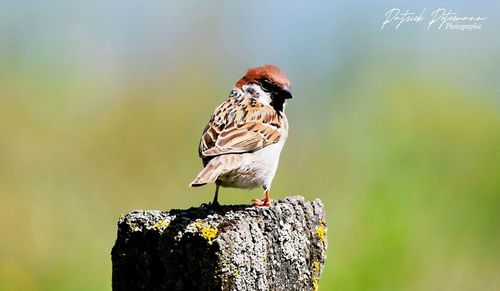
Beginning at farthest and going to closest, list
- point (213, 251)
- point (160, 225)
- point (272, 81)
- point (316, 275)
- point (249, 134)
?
point (272, 81)
point (249, 134)
point (316, 275)
point (160, 225)
point (213, 251)

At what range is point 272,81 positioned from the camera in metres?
5.53

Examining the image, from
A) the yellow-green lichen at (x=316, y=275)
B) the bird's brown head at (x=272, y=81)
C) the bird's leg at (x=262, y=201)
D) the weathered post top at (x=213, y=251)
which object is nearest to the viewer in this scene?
the weathered post top at (x=213, y=251)

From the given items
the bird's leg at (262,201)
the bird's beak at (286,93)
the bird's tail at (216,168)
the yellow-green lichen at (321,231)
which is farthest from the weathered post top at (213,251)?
the bird's beak at (286,93)

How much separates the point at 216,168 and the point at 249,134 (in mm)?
649

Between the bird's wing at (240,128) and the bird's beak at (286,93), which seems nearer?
the bird's wing at (240,128)

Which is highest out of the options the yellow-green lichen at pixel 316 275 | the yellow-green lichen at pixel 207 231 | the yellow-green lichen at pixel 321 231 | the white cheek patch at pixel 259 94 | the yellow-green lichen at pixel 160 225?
the white cheek patch at pixel 259 94

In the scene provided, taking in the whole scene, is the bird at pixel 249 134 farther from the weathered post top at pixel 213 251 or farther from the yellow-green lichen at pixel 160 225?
the yellow-green lichen at pixel 160 225

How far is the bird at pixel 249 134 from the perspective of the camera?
462 cm

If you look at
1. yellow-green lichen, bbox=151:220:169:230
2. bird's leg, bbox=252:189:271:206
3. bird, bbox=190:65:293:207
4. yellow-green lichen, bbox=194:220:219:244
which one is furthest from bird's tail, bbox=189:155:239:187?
yellow-green lichen, bbox=194:220:219:244

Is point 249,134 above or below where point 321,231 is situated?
above

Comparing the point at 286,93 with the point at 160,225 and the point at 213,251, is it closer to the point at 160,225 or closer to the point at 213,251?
the point at 160,225

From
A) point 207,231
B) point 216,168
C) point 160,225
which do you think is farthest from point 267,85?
point 207,231

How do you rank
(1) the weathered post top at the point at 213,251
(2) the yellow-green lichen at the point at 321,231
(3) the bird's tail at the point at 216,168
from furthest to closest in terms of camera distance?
(3) the bird's tail at the point at 216,168, (2) the yellow-green lichen at the point at 321,231, (1) the weathered post top at the point at 213,251

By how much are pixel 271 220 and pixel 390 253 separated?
10.8 ft
